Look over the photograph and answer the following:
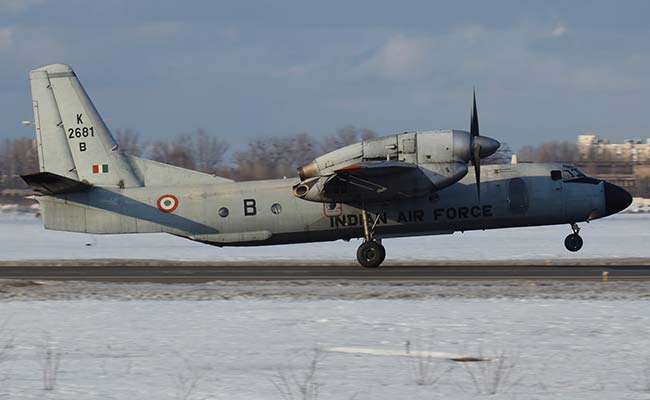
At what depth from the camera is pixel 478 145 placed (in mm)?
25203

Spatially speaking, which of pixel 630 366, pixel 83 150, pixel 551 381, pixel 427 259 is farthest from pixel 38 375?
pixel 427 259

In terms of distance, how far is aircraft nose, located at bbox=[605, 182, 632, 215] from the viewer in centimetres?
2692

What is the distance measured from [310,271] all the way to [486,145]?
6352 millimetres

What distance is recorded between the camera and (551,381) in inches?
416

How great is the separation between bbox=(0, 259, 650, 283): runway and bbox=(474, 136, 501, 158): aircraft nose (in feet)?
11.2

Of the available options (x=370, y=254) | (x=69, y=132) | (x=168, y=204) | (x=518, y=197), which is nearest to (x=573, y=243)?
(x=518, y=197)

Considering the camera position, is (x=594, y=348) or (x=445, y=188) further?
(x=445, y=188)

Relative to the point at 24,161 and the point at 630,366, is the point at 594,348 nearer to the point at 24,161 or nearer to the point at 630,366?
the point at 630,366

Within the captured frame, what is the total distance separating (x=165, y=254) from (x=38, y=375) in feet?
78.3

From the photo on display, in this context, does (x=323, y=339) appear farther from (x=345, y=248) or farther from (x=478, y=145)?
(x=345, y=248)

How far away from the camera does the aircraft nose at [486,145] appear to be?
2522cm

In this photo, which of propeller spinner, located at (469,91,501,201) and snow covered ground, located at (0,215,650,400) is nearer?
snow covered ground, located at (0,215,650,400)

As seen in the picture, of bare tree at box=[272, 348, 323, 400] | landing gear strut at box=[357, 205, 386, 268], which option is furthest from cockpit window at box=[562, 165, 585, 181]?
bare tree at box=[272, 348, 323, 400]

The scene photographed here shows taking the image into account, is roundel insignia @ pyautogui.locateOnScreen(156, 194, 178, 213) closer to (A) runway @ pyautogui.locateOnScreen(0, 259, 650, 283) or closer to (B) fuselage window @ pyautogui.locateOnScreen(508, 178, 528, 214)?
(A) runway @ pyautogui.locateOnScreen(0, 259, 650, 283)
